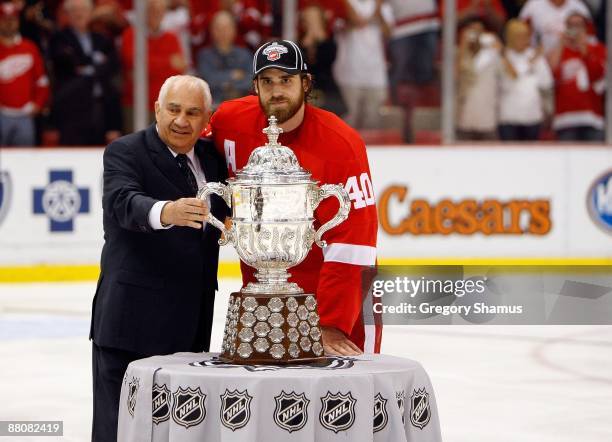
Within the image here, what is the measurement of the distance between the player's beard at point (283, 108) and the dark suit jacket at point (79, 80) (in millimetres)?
6991

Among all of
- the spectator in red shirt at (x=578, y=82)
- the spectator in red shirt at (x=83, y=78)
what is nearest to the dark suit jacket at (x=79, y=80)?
the spectator in red shirt at (x=83, y=78)

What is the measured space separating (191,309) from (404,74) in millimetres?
7600

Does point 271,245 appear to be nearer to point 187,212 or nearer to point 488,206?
point 187,212

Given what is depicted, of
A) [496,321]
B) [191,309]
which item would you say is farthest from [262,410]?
[496,321]

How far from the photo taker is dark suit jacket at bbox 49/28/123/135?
10773 millimetres

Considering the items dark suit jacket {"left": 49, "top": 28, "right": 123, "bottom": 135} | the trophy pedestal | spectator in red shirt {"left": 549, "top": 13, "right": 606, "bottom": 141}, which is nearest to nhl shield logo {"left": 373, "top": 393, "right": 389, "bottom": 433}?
the trophy pedestal

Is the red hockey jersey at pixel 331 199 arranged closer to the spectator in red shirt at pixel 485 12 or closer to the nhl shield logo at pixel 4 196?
the nhl shield logo at pixel 4 196

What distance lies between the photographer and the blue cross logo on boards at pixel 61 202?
10.2m

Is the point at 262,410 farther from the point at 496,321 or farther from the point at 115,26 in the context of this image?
the point at 115,26

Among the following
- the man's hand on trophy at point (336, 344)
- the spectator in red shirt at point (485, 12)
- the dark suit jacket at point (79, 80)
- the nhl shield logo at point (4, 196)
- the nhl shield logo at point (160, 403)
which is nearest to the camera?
the nhl shield logo at point (160, 403)

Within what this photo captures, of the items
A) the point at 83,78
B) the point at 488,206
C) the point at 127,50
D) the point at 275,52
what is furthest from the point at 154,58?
the point at 275,52

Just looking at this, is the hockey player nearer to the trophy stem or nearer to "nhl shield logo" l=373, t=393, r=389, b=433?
the trophy stem

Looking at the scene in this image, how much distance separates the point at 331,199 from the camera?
13.6ft

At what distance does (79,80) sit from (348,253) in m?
7.20
